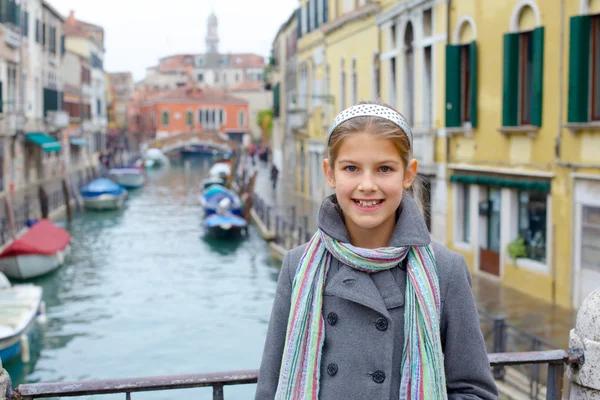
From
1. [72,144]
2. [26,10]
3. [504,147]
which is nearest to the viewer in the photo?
[504,147]

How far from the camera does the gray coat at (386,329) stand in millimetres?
2092

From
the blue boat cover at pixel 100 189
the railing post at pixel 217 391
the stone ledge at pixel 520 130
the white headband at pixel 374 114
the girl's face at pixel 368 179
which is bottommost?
the blue boat cover at pixel 100 189

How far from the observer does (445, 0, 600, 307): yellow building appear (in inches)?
423

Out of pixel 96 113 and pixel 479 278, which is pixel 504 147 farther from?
pixel 96 113

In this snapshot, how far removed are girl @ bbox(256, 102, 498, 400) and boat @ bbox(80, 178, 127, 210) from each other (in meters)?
31.1

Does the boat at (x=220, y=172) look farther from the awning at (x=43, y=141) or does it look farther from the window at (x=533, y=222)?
the window at (x=533, y=222)

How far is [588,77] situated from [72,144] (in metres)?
38.7

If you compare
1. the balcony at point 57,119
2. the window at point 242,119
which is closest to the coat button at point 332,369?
the balcony at point 57,119

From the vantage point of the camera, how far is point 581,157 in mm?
10836

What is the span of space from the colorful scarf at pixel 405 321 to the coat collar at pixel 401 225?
2 centimetres

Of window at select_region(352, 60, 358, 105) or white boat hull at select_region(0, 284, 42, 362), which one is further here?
window at select_region(352, 60, 358, 105)

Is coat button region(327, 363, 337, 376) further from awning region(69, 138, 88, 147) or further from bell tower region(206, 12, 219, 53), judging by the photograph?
bell tower region(206, 12, 219, 53)

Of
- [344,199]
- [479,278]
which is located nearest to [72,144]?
[479,278]

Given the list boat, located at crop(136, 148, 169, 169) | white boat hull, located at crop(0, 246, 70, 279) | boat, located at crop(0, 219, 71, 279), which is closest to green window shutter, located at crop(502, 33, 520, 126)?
boat, located at crop(0, 219, 71, 279)
